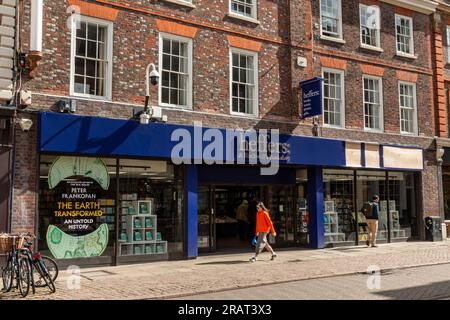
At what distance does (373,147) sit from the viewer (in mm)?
18500

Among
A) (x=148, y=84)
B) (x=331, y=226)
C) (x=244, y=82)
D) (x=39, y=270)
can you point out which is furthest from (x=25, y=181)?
(x=331, y=226)

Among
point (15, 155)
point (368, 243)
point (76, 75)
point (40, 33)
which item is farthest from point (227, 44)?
point (368, 243)

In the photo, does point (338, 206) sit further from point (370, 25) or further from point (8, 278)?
point (8, 278)

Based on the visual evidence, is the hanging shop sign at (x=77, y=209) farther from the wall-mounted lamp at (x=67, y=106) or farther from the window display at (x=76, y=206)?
the wall-mounted lamp at (x=67, y=106)

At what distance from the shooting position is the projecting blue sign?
16.1m

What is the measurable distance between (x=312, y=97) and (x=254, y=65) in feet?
7.11

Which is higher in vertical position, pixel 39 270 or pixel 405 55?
pixel 405 55

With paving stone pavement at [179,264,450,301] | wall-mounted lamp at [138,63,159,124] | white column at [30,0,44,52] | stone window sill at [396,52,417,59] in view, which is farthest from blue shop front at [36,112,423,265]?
paving stone pavement at [179,264,450,301]

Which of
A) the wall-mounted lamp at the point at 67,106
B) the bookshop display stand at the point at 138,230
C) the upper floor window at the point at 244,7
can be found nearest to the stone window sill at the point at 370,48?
the upper floor window at the point at 244,7

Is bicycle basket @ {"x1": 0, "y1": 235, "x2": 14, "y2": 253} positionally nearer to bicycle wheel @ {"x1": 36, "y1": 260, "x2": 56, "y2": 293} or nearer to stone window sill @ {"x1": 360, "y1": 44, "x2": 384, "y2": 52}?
bicycle wheel @ {"x1": 36, "y1": 260, "x2": 56, "y2": 293}

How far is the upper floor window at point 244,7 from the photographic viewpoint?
52.6 feet

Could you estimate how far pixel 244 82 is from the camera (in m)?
16.1
